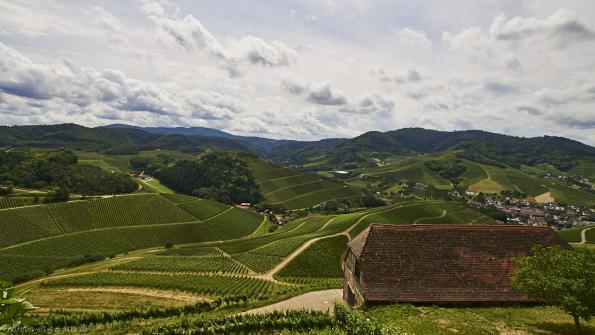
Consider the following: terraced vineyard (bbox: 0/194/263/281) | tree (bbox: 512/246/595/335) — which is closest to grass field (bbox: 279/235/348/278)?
tree (bbox: 512/246/595/335)

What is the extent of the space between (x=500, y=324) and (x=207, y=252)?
78016 millimetres

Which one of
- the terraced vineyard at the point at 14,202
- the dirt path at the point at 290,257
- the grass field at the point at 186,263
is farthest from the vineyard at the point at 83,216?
the dirt path at the point at 290,257

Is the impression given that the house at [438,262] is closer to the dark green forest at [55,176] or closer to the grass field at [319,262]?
the grass field at [319,262]

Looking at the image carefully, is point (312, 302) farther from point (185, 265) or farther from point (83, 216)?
point (83, 216)

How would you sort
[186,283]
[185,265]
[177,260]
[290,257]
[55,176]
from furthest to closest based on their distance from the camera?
1. [55,176]
2. [177,260]
3. [290,257]
4. [185,265]
5. [186,283]

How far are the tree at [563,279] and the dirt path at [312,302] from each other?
19498 millimetres

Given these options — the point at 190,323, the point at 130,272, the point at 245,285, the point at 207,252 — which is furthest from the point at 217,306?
the point at 207,252

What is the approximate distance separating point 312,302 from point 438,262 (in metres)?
15.5

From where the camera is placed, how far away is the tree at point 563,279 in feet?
82.5

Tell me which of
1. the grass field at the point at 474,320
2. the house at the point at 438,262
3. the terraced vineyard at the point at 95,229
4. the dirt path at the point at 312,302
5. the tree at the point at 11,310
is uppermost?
the tree at the point at 11,310

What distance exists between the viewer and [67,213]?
10812 cm

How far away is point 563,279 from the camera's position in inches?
1027

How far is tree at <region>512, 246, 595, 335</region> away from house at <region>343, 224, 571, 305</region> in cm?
677

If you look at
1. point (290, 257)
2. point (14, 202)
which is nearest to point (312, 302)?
point (290, 257)
